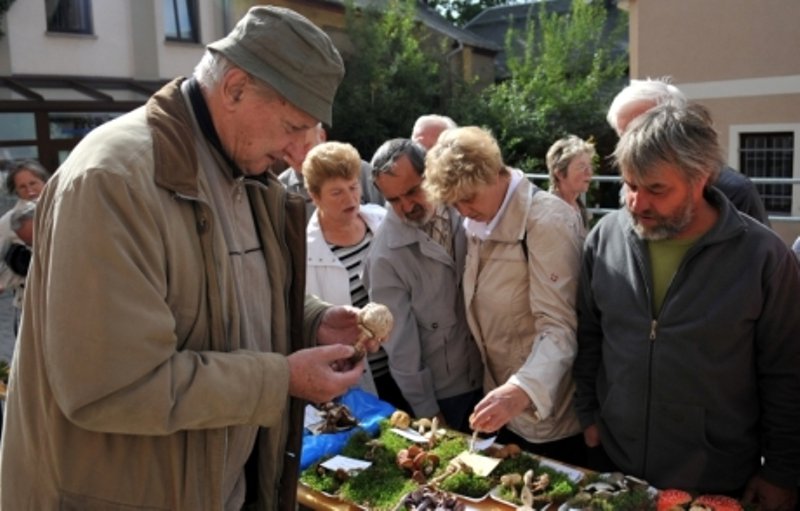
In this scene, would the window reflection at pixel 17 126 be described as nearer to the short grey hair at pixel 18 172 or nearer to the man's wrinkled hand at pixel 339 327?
the short grey hair at pixel 18 172

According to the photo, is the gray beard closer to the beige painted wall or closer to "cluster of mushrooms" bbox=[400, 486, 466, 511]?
"cluster of mushrooms" bbox=[400, 486, 466, 511]

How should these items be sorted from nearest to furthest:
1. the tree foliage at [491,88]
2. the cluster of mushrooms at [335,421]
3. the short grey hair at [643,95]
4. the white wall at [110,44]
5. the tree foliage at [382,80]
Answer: the cluster of mushrooms at [335,421]
the short grey hair at [643,95]
the white wall at [110,44]
the tree foliage at [382,80]
the tree foliage at [491,88]

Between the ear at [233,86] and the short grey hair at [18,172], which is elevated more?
the ear at [233,86]

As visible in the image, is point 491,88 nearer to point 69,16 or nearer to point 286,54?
point 69,16

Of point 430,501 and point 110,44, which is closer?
point 430,501

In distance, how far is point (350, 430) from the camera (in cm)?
242

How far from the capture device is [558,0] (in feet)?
87.6

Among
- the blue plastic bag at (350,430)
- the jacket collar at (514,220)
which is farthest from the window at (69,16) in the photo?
the jacket collar at (514,220)

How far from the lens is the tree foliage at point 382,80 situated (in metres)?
14.6

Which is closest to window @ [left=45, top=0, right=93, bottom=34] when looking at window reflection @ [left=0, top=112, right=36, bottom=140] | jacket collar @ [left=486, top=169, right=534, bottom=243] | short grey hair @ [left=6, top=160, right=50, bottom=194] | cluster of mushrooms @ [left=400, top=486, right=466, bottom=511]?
window reflection @ [left=0, top=112, right=36, bottom=140]

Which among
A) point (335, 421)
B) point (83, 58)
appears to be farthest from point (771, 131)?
point (83, 58)

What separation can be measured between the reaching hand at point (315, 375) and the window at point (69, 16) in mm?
12194

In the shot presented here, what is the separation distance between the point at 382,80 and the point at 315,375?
1382 cm

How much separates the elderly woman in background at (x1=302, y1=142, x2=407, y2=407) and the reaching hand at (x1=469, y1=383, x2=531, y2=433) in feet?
2.71
